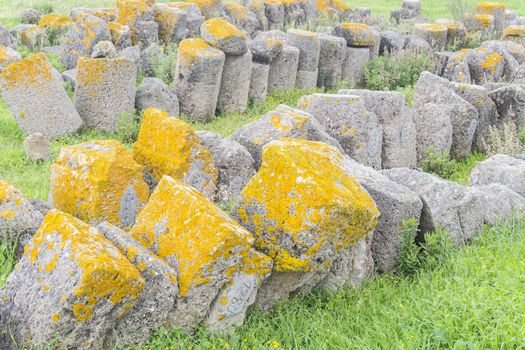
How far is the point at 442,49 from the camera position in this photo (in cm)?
1758

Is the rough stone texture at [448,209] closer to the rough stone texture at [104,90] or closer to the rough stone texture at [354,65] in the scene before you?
the rough stone texture at [104,90]

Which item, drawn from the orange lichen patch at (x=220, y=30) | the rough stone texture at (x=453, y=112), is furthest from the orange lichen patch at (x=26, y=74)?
the rough stone texture at (x=453, y=112)

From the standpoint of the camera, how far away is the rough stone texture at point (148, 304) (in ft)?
13.7

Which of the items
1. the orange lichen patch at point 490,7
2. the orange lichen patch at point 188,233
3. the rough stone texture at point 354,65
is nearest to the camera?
the orange lichen patch at point 188,233

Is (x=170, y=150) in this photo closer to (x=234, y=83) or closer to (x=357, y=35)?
(x=234, y=83)

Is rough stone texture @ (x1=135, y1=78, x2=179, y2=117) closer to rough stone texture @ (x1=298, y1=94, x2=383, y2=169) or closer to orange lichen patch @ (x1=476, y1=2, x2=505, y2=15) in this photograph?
rough stone texture @ (x1=298, y1=94, x2=383, y2=169)

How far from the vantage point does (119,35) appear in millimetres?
14055

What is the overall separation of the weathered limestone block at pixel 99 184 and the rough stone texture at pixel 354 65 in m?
10.4

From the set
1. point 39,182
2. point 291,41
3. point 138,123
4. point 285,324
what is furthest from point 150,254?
point 291,41

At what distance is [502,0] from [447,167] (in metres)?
29.3

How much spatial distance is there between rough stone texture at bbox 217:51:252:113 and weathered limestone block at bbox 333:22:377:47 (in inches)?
162

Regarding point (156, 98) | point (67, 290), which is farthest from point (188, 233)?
point (156, 98)

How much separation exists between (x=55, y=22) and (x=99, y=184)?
477 inches

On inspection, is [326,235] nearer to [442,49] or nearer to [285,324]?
[285,324]
